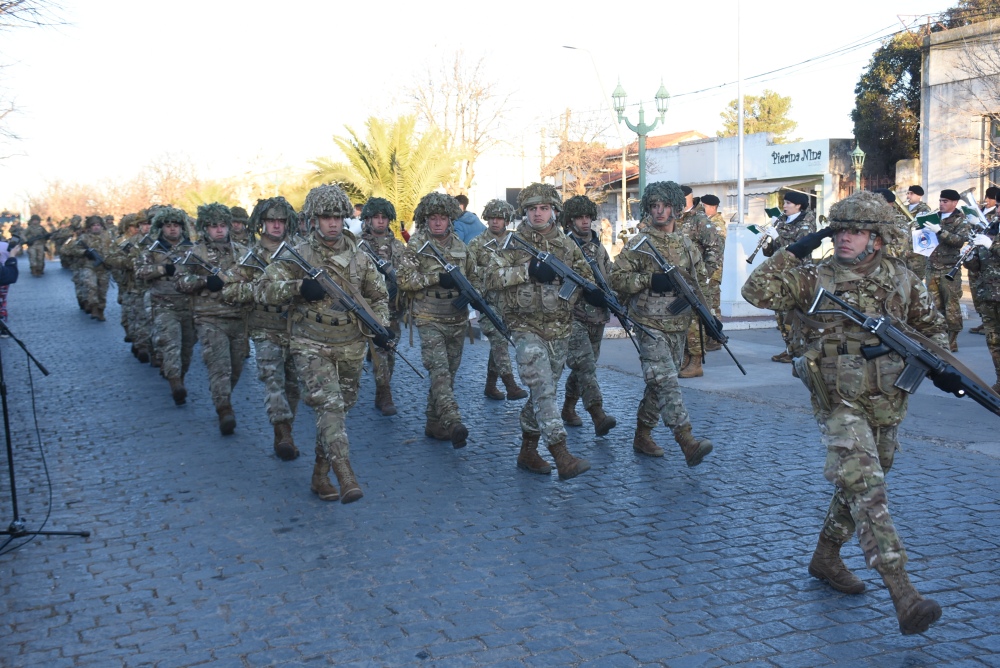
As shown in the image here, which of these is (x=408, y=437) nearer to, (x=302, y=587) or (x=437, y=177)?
(x=302, y=587)

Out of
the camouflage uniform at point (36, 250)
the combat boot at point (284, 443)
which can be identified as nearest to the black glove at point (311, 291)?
the combat boot at point (284, 443)

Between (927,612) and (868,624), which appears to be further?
(868,624)

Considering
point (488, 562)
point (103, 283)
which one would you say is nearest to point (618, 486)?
point (488, 562)

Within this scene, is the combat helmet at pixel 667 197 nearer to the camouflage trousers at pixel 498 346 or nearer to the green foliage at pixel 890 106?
the camouflage trousers at pixel 498 346

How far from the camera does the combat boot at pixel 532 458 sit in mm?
6762

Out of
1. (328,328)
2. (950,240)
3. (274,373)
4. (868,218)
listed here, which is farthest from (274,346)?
(950,240)

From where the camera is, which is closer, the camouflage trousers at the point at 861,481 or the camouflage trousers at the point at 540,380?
the camouflage trousers at the point at 861,481

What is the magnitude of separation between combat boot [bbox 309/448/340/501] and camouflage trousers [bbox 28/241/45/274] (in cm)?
3060

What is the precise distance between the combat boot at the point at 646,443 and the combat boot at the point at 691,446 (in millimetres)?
519

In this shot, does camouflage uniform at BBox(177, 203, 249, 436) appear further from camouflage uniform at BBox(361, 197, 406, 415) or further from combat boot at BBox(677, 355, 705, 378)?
combat boot at BBox(677, 355, 705, 378)

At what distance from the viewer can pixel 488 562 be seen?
5.03 meters

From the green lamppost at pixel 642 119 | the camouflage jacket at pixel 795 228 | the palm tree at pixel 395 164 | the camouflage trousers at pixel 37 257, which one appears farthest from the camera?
the camouflage trousers at pixel 37 257

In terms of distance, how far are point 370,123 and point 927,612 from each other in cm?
2258

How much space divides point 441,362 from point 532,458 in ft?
4.43
